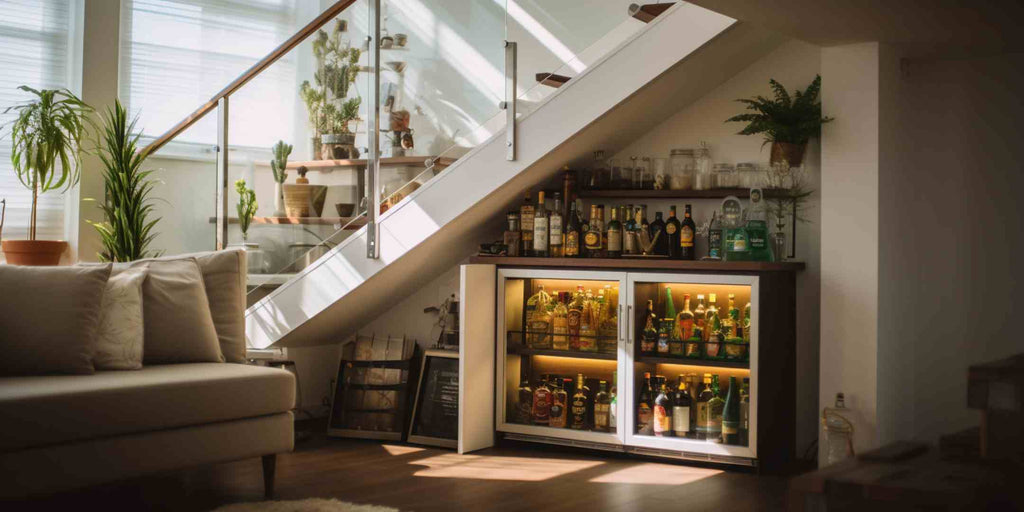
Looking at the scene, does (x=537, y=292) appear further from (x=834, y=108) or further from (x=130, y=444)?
(x=130, y=444)

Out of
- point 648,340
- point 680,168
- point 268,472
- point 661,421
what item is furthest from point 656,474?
point 268,472

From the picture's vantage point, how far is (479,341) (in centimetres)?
477

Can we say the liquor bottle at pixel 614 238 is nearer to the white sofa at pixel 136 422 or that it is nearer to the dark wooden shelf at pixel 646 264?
the dark wooden shelf at pixel 646 264

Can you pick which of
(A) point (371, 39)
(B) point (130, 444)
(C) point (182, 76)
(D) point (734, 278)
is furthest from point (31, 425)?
Answer: (C) point (182, 76)

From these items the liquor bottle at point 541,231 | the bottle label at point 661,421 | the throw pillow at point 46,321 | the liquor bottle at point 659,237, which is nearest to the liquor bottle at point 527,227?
the liquor bottle at point 541,231

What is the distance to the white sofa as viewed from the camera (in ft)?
9.88

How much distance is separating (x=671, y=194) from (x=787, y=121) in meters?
0.68

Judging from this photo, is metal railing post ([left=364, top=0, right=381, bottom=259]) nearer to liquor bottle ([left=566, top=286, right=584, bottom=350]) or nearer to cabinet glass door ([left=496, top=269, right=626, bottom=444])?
cabinet glass door ([left=496, top=269, right=626, bottom=444])

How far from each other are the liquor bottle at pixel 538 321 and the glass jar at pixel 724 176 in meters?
1.06

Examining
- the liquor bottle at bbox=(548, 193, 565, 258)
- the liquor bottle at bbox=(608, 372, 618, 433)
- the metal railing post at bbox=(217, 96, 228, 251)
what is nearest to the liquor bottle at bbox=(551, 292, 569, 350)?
the liquor bottle at bbox=(548, 193, 565, 258)

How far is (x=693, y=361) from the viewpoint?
4469mm

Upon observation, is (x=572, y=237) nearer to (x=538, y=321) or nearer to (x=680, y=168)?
(x=538, y=321)

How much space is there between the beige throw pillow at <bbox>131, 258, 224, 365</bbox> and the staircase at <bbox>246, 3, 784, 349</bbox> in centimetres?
107

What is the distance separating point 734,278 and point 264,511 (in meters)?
2.27
